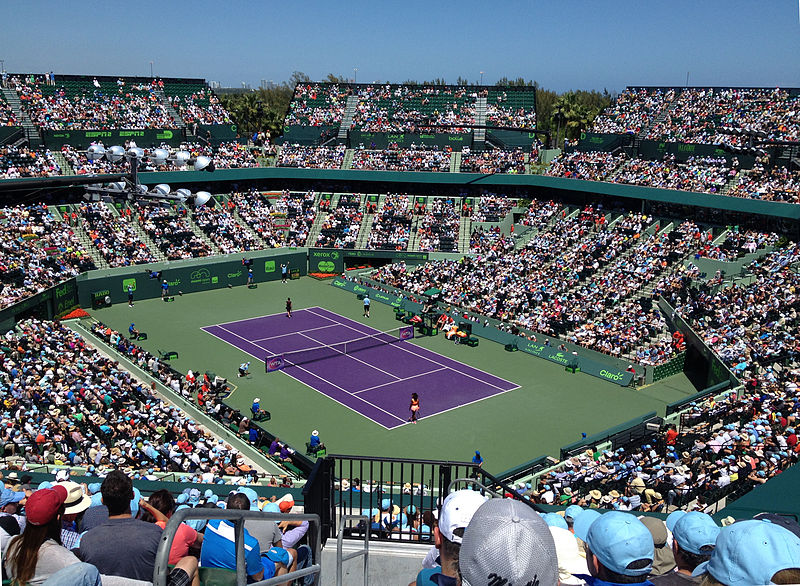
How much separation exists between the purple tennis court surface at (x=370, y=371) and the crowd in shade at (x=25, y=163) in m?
18.5

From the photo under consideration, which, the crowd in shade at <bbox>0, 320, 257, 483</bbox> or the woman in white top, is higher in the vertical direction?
the woman in white top

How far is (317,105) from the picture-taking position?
206 feet

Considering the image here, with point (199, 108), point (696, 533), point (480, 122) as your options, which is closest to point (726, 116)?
point (480, 122)

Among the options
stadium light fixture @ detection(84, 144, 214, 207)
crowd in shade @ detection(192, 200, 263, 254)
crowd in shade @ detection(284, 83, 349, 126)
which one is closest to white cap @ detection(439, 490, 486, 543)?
stadium light fixture @ detection(84, 144, 214, 207)

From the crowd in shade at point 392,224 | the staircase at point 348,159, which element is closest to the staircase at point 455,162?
the crowd in shade at point 392,224

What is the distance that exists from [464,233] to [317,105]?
799 inches

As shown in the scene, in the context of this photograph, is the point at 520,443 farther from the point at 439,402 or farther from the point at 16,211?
the point at 16,211

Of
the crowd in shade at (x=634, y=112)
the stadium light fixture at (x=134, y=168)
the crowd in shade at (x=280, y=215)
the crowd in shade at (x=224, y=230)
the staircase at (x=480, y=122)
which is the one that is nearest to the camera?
the stadium light fixture at (x=134, y=168)

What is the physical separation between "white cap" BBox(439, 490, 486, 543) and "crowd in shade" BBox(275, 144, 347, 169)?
52346 millimetres

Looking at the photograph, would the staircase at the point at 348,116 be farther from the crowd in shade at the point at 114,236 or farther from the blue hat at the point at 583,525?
the blue hat at the point at 583,525

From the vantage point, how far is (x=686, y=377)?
31.2 meters

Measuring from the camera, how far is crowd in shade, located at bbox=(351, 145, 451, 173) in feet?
179

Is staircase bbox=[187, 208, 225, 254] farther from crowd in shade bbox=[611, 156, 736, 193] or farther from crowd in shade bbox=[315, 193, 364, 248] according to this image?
crowd in shade bbox=[611, 156, 736, 193]

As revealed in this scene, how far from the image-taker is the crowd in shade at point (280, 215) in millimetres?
51191
